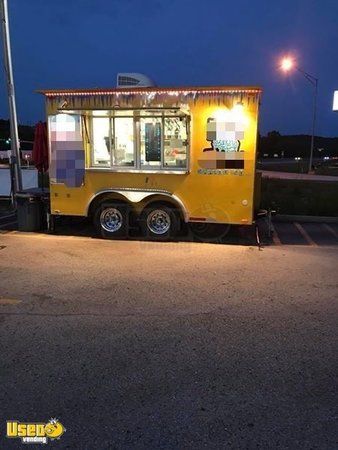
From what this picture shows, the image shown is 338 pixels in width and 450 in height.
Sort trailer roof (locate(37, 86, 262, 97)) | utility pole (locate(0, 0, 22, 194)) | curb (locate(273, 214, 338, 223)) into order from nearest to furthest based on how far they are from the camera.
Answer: trailer roof (locate(37, 86, 262, 97)), curb (locate(273, 214, 338, 223)), utility pole (locate(0, 0, 22, 194))

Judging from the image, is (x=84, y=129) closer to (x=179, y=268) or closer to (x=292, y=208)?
(x=179, y=268)

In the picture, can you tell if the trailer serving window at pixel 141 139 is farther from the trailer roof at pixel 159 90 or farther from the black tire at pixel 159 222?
the black tire at pixel 159 222

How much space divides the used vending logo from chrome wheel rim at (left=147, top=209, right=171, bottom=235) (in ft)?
22.7

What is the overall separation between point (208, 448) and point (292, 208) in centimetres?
1202

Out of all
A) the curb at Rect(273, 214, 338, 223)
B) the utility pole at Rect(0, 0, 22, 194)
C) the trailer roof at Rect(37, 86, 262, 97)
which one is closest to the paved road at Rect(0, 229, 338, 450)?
the trailer roof at Rect(37, 86, 262, 97)

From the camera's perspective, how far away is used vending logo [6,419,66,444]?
326cm

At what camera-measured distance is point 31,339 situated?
4.88 meters

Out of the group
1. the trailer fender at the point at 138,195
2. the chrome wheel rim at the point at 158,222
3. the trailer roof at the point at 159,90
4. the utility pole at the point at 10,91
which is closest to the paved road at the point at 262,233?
the chrome wheel rim at the point at 158,222

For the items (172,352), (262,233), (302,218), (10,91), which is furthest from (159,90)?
(172,352)

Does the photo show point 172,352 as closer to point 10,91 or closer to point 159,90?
point 159,90

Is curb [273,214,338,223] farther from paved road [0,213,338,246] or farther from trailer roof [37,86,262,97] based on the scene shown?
trailer roof [37,86,262,97]

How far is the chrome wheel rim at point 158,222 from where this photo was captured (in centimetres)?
1016

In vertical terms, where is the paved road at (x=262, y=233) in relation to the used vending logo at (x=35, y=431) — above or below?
below

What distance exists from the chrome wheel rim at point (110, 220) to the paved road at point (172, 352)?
7.62 ft
